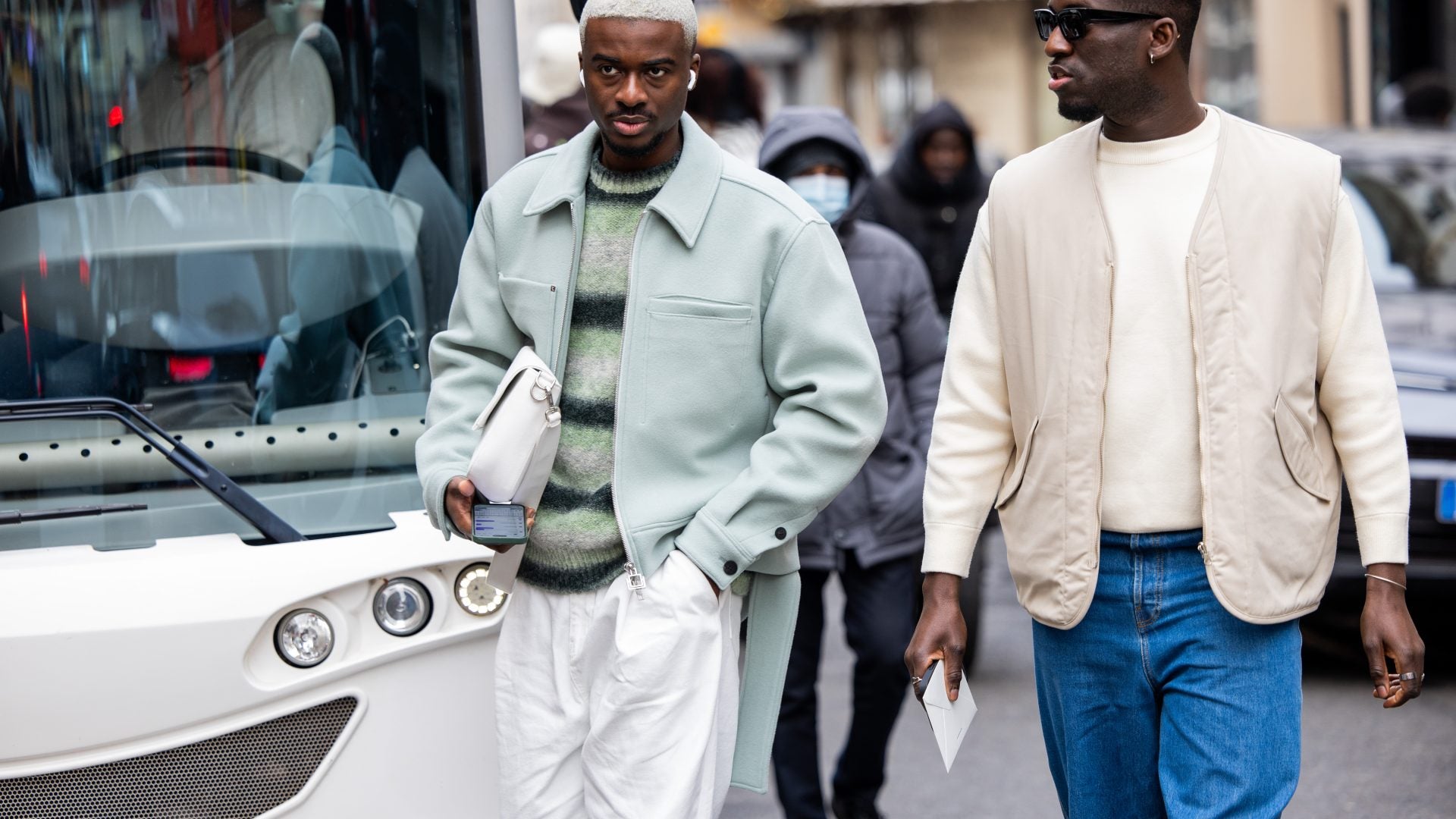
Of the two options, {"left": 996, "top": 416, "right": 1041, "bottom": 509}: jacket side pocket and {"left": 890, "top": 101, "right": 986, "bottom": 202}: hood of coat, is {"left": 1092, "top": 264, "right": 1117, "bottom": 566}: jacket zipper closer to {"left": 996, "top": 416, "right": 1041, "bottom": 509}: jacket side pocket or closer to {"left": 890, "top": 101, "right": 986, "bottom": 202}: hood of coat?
{"left": 996, "top": 416, "right": 1041, "bottom": 509}: jacket side pocket

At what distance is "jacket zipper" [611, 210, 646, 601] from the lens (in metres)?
3.17

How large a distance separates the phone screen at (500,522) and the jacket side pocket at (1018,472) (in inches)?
32.6

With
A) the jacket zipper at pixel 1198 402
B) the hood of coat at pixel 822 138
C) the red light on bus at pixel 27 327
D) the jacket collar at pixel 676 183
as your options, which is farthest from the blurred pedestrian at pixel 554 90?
the jacket zipper at pixel 1198 402

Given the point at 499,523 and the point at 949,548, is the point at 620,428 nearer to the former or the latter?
the point at 499,523

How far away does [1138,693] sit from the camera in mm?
3182

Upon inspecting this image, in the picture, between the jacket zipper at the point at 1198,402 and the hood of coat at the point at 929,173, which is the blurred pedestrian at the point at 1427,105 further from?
the jacket zipper at the point at 1198,402

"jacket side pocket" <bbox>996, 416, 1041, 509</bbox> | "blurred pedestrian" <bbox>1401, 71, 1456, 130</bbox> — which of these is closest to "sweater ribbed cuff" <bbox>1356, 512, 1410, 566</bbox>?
"jacket side pocket" <bbox>996, 416, 1041, 509</bbox>

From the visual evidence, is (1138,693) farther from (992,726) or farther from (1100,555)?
(992,726)

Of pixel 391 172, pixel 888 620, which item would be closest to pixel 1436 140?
pixel 888 620

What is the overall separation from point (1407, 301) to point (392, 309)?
5.38 m

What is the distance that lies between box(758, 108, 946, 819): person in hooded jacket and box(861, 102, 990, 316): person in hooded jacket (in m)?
3.25

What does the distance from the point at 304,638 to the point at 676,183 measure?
109 cm

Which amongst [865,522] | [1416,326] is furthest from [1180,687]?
[1416,326]

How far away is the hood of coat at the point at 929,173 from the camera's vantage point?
8.46 meters
